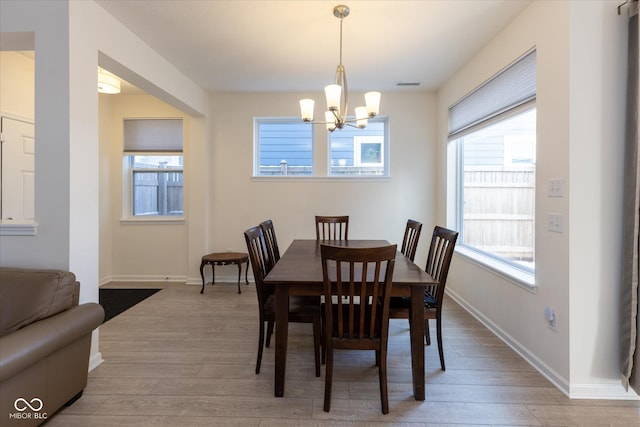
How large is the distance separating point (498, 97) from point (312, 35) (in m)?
1.75

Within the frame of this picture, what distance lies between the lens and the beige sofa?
1374 mm

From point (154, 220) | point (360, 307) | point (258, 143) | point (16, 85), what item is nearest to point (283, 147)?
point (258, 143)

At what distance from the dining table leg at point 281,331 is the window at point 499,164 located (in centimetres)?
198

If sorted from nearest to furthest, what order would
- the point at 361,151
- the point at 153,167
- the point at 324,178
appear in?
the point at 324,178
the point at 361,151
the point at 153,167

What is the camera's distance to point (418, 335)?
6.04 ft

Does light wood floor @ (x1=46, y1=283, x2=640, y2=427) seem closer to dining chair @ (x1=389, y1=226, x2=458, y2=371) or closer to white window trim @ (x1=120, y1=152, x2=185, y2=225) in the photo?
dining chair @ (x1=389, y1=226, x2=458, y2=371)

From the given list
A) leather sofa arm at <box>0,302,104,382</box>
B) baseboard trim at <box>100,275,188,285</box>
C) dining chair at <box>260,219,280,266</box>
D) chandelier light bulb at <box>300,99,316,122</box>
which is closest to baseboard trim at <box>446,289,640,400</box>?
dining chair at <box>260,219,280,266</box>

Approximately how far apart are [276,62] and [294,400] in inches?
123

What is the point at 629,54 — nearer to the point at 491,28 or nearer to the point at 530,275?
the point at 491,28

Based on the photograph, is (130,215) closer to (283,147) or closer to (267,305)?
(283,147)

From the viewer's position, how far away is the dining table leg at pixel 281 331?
73.1 inches

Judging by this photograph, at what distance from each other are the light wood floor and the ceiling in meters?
2.65

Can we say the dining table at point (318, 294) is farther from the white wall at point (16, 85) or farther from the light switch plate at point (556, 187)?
the white wall at point (16, 85)

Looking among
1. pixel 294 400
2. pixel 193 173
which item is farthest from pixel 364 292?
pixel 193 173
